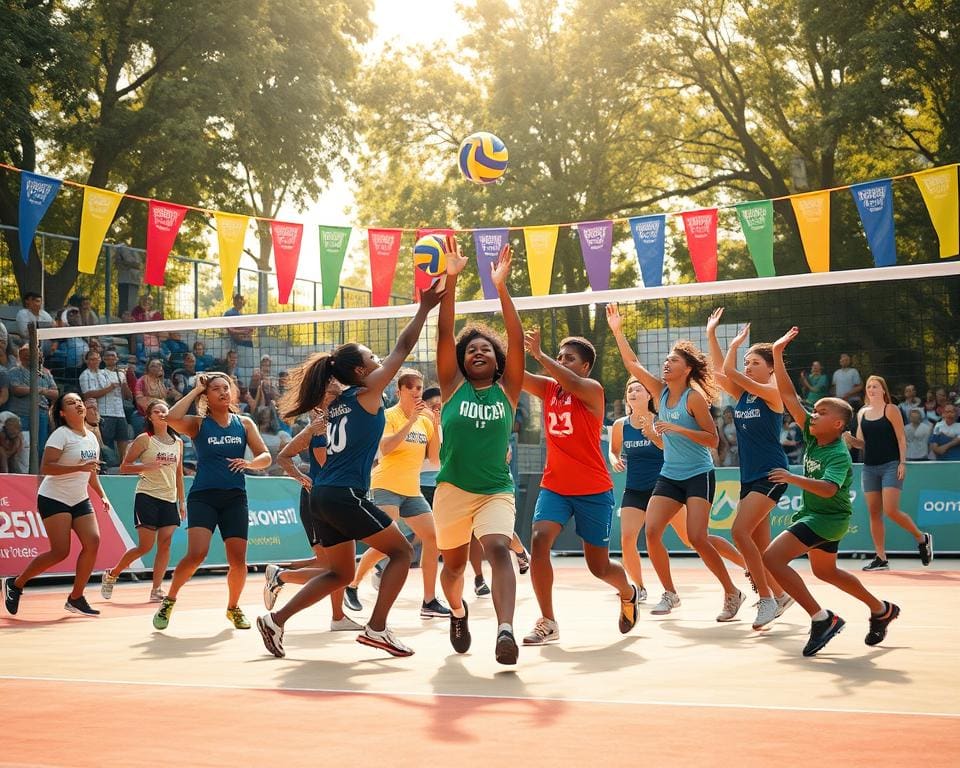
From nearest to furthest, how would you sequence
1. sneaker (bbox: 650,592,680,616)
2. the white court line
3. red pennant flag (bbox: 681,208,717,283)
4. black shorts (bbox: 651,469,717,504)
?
the white court line < black shorts (bbox: 651,469,717,504) < sneaker (bbox: 650,592,680,616) < red pennant flag (bbox: 681,208,717,283)

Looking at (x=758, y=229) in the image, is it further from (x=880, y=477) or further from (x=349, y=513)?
(x=349, y=513)

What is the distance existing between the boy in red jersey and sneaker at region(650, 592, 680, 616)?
6.58 ft

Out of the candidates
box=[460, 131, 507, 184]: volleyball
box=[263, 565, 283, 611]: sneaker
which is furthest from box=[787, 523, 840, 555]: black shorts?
box=[460, 131, 507, 184]: volleyball

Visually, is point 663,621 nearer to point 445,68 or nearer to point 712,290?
point 712,290

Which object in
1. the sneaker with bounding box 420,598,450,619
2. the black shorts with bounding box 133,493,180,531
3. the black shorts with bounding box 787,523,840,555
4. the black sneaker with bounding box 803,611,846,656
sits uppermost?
the black shorts with bounding box 787,523,840,555

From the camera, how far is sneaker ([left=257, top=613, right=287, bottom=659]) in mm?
7215

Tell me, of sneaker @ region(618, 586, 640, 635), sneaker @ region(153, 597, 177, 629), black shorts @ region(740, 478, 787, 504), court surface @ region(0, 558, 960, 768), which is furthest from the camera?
sneaker @ region(153, 597, 177, 629)

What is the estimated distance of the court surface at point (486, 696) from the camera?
4.46 meters

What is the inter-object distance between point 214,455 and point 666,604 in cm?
392

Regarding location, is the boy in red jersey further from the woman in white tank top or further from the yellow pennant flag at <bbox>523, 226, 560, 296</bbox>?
the yellow pennant flag at <bbox>523, 226, 560, 296</bbox>

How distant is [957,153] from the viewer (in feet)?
90.9

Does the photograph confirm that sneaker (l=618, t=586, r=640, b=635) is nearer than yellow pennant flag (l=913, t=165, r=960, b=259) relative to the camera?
Yes

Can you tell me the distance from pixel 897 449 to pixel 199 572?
9.49m

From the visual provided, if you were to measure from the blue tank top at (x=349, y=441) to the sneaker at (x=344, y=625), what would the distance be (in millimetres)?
2264
